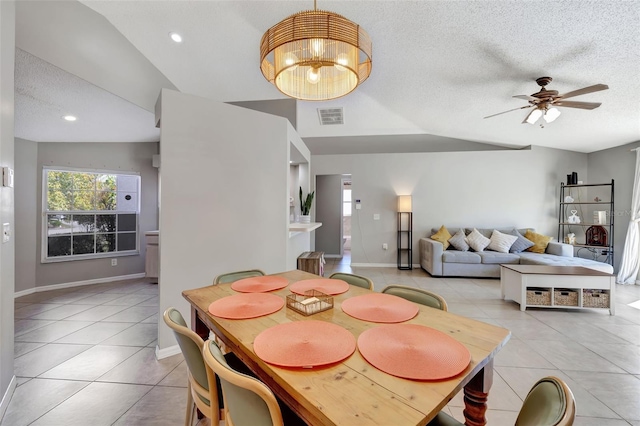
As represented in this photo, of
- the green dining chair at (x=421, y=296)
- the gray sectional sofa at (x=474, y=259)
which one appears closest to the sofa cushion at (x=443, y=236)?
the gray sectional sofa at (x=474, y=259)

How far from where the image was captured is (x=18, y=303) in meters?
3.37

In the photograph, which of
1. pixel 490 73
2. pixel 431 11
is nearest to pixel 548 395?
pixel 431 11

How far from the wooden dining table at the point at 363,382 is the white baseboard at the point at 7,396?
1.54 m

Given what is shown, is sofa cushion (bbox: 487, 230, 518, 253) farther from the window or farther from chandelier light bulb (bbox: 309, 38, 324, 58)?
the window

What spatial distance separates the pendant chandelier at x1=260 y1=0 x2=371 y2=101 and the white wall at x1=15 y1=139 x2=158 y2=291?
408cm

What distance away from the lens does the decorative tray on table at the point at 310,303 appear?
1284mm

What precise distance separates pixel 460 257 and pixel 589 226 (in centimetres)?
280

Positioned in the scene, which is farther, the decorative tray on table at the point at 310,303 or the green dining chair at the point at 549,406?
the decorative tray on table at the point at 310,303

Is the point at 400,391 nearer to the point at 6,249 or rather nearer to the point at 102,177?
the point at 6,249

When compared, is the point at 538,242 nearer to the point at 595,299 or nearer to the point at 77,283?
the point at 595,299

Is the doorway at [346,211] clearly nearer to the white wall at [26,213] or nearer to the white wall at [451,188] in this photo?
the white wall at [451,188]

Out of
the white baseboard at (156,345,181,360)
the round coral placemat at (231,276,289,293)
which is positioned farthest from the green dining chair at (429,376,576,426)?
the white baseboard at (156,345,181,360)

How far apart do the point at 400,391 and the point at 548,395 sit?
0.42m

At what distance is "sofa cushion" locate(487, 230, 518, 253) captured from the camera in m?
4.75
